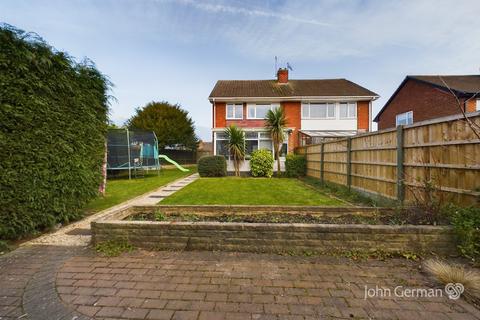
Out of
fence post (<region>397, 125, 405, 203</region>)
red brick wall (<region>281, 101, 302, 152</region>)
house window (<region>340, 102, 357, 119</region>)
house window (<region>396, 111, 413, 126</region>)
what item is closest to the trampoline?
red brick wall (<region>281, 101, 302, 152</region>)

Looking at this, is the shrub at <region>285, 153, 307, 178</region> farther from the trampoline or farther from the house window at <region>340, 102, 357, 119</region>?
the trampoline

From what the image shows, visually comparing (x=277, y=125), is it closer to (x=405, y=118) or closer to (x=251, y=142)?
(x=251, y=142)

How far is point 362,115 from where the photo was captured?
16.8m

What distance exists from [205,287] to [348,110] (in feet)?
56.5

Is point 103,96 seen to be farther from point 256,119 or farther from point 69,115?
point 256,119

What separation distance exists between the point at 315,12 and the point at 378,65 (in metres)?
5.81

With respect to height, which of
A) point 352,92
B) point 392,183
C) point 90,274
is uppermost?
point 352,92

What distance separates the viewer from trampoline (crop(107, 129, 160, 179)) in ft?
41.8

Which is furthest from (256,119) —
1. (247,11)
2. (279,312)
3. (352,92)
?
(279,312)

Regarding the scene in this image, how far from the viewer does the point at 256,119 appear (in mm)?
16781

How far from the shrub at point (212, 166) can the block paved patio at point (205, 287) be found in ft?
34.7

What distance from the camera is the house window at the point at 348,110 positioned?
665 inches

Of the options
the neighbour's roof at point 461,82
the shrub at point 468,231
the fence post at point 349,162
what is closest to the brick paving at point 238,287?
the shrub at point 468,231

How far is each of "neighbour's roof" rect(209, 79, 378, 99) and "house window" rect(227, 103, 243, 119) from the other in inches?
26.6
